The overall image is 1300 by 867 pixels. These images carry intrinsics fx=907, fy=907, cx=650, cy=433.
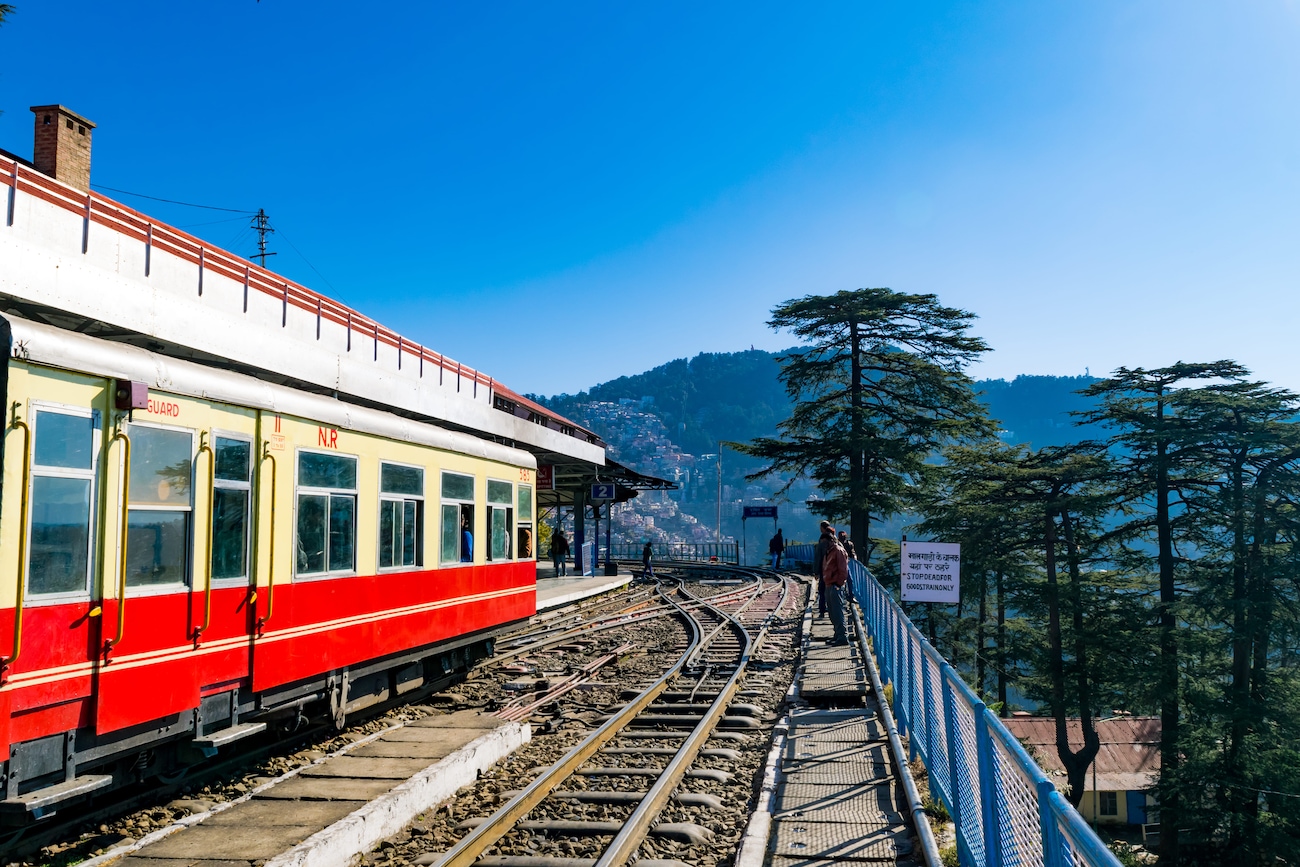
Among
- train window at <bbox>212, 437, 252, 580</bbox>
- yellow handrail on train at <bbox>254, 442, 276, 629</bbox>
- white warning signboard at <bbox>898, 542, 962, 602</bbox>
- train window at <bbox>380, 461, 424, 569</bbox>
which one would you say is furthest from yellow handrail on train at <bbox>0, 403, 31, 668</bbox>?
white warning signboard at <bbox>898, 542, 962, 602</bbox>

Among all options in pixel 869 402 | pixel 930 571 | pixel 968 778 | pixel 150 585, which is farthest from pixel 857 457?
pixel 150 585

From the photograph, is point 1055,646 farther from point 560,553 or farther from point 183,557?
point 183,557

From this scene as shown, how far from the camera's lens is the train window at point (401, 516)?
972cm

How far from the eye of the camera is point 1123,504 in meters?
29.6

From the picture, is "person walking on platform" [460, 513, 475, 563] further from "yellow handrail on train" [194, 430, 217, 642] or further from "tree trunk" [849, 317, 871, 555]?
"tree trunk" [849, 317, 871, 555]

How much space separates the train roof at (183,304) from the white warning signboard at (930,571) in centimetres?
748

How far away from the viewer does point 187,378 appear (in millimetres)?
6930

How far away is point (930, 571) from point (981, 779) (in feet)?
23.5

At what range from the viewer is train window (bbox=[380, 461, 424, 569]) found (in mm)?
9719

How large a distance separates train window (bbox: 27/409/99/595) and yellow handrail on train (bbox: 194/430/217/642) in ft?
3.42

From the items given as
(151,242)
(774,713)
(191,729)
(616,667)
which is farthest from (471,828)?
(151,242)

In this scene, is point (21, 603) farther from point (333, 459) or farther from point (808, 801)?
point (808, 801)

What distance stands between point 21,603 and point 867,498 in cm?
2946

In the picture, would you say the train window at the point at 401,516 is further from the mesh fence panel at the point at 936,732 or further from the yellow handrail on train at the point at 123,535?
the mesh fence panel at the point at 936,732
